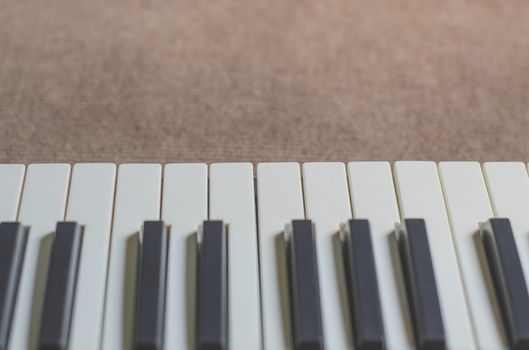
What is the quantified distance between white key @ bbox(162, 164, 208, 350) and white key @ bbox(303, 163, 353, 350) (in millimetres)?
131

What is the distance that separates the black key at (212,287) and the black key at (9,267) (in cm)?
20

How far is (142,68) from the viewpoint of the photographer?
1189 millimetres

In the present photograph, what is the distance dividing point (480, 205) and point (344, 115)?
43 cm

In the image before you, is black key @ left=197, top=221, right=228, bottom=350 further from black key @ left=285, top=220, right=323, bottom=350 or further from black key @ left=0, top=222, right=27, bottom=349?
black key @ left=0, top=222, right=27, bottom=349

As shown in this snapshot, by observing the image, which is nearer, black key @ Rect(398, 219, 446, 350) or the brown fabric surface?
black key @ Rect(398, 219, 446, 350)

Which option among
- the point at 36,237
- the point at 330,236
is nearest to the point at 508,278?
the point at 330,236

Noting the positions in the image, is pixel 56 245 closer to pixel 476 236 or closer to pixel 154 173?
pixel 154 173

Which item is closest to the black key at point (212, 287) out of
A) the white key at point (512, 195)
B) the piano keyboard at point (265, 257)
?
the piano keyboard at point (265, 257)

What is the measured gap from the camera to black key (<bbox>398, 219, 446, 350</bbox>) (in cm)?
64

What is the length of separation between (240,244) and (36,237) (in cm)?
23

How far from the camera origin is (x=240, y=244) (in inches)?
27.8

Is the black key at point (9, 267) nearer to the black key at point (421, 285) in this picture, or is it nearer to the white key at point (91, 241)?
the white key at point (91, 241)

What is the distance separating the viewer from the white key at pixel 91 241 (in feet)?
2.11

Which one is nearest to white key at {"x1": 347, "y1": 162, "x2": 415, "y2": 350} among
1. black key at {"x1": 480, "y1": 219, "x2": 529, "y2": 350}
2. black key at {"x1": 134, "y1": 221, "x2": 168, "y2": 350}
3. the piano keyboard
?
the piano keyboard
